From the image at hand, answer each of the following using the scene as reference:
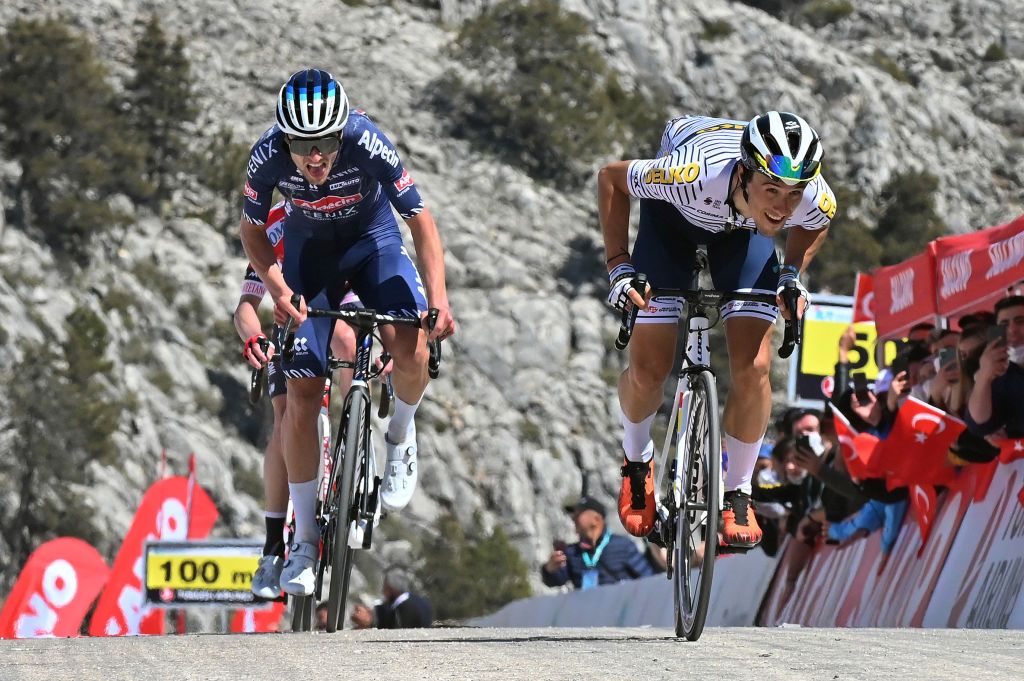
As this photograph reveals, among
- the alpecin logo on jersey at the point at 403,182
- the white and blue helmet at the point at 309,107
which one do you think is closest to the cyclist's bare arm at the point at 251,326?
the alpecin logo on jersey at the point at 403,182

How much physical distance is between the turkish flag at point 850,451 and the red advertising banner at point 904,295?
1819 millimetres

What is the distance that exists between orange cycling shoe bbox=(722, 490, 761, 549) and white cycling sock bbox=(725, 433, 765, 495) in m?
0.09

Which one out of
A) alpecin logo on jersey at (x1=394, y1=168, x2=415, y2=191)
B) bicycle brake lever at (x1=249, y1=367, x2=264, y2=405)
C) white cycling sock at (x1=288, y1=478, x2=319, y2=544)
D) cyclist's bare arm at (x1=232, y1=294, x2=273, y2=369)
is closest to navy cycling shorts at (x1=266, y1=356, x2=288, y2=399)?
cyclist's bare arm at (x1=232, y1=294, x2=273, y2=369)

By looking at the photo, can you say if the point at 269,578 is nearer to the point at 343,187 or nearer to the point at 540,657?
the point at 343,187

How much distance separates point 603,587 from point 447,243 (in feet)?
170

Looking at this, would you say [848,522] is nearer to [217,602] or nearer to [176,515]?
[217,602]

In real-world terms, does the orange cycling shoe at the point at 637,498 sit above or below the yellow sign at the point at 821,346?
above

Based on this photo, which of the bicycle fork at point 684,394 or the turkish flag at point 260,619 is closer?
the bicycle fork at point 684,394

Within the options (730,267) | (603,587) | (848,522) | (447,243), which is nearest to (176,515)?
(603,587)

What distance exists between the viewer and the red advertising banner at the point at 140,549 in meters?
17.9

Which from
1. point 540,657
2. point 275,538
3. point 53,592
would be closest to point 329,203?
point 275,538

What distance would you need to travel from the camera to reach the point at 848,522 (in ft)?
34.8

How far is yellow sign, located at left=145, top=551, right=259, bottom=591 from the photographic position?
17.8m

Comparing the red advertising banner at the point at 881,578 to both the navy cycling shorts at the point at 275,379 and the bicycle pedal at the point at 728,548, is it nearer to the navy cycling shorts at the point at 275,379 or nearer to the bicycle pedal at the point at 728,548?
the bicycle pedal at the point at 728,548
